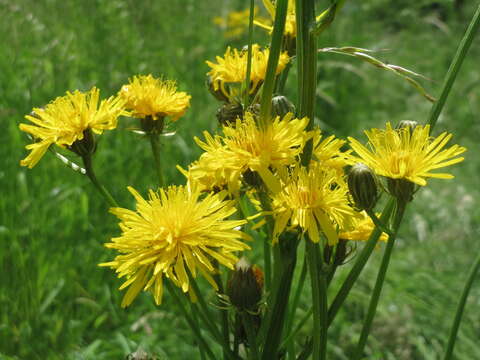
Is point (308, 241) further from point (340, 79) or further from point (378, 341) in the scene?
point (340, 79)

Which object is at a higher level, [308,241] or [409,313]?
[308,241]

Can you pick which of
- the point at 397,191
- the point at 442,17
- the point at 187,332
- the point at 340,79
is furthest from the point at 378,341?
the point at 442,17

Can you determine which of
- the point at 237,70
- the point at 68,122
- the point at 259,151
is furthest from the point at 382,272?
the point at 68,122

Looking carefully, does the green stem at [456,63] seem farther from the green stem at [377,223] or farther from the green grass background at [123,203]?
the green grass background at [123,203]

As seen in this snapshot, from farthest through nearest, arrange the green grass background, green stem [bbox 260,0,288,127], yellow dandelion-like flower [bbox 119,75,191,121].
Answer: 1. the green grass background
2. yellow dandelion-like flower [bbox 119,75,191,121]
3. green stem [bbox 260,0,288,127]

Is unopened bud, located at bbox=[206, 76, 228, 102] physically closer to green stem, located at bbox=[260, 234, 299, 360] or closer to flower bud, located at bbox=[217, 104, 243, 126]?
flower bud, located at bbox=[217, 104, 243, 126]

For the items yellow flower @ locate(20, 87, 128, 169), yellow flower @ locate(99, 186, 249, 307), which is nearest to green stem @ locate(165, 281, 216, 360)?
yellow flower @ locate(99, 186, 249, 307)
